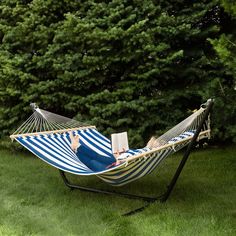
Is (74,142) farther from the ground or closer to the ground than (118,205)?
farther from the ground

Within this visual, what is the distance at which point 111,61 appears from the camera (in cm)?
562

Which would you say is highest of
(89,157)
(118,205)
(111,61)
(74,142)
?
(111,61)

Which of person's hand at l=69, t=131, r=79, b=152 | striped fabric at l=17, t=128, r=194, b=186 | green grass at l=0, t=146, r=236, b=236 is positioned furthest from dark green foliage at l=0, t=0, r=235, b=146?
→ person's hand at l=69, t=131, r=79, b=152

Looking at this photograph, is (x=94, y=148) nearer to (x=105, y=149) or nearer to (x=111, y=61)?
(x=105, y=149)

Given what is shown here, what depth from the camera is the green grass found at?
337cm

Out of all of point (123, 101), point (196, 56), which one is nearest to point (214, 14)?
point (196, 56)

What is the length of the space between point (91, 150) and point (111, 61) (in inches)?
60.4

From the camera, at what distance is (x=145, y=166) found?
378 centimetres

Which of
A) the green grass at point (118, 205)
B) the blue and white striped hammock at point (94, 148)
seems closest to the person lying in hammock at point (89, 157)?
the blue and white striped hammock at point (94, 148)

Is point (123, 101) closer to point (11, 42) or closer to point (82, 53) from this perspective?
point (82, 53)

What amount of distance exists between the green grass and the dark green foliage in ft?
3.04

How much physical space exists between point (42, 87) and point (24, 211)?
2.39m

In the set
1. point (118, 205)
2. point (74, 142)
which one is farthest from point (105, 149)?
point (118, 205)

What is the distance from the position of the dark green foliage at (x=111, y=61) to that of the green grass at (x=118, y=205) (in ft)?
→ 3.04
